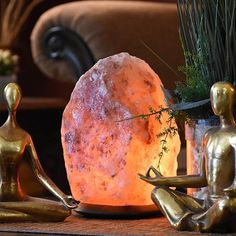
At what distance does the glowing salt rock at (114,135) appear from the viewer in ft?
2.81

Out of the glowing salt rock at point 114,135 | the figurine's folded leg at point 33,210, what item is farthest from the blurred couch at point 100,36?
the figurine's folded leg at point 33,210

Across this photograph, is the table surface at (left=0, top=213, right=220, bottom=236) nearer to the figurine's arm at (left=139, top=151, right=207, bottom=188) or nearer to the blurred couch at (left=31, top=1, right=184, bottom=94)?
the figurine's arm at (left=139, top=151, right=207, bottom=188)

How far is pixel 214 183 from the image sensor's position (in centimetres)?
74

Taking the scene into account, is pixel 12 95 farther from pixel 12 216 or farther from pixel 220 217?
Result: pixel 220 217

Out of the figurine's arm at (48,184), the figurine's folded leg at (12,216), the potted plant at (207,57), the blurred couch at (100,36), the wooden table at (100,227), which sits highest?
the blurred couch at (100,36)

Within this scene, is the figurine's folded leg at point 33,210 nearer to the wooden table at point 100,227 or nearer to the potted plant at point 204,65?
the wooden table at point 100,227

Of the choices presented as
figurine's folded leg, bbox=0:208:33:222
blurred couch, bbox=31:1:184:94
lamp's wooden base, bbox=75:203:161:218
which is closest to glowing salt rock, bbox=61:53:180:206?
lamp's wooden base, bbox=75:203:161:218

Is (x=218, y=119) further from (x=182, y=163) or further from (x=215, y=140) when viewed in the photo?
(x=182, y=163)

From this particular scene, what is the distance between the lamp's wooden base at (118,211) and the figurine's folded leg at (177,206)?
0.27ft

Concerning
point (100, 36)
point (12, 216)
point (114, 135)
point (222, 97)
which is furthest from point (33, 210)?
point (100, 36)

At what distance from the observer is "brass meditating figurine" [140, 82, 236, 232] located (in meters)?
0.71

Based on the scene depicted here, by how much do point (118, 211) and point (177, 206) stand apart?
0.12 m

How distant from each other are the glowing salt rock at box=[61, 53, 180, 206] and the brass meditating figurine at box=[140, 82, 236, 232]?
0.09 meters

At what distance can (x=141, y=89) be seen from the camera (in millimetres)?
876
